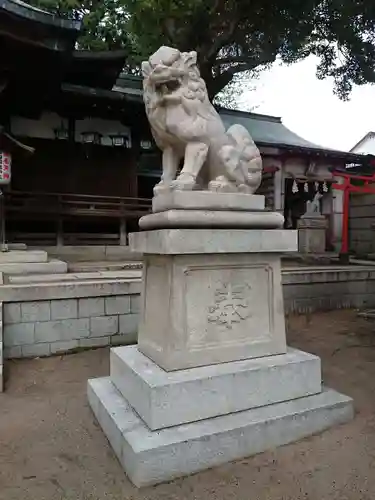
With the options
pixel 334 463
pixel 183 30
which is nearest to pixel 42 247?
pixel 183 30

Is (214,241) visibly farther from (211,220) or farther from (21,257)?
(21,257)

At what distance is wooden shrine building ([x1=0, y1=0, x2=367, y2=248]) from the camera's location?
25.2 ft

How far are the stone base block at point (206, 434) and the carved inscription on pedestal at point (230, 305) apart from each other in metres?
0.62

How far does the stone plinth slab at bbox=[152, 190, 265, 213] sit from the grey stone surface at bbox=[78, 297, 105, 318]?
2269 mm

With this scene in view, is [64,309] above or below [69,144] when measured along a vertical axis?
below

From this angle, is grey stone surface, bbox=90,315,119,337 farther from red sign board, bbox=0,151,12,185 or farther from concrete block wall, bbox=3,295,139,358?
red sign board, bbox=0,151,12,185

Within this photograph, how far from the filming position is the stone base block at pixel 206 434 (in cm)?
222

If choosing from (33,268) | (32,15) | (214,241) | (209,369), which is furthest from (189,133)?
(32,15)

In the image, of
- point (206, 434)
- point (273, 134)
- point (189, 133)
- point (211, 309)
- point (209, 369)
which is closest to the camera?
point (206, 434)

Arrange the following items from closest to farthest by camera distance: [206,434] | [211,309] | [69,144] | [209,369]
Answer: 1. [206,434]
2. [209,369]
3. [211,309]
4. [69,144]

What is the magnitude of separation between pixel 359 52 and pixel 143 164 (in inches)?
280

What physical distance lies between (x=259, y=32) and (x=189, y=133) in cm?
948

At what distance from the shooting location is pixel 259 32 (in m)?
10.6

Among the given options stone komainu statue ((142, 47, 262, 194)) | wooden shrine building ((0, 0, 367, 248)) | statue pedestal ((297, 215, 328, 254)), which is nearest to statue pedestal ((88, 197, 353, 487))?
stone komainu statue ((142, 47, 262, 194))
